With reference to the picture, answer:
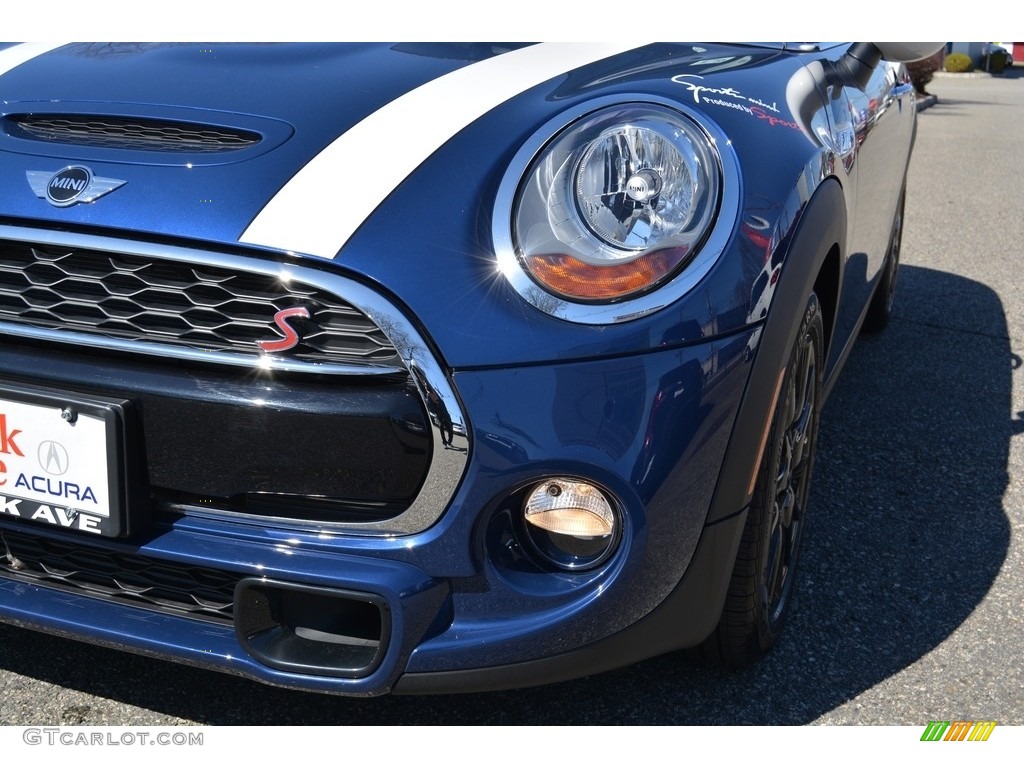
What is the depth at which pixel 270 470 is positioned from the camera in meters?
1.50

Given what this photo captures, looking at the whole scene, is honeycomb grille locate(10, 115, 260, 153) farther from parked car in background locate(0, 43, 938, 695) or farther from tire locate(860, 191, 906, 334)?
tire locate(860, 191, 906, 334)

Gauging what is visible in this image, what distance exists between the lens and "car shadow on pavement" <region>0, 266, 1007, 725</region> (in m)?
1.85

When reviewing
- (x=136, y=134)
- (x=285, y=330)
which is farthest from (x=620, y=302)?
(x=136, y=134)

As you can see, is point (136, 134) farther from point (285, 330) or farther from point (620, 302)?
point (620, 302)

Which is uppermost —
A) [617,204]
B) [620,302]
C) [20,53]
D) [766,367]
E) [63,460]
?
[20,53]

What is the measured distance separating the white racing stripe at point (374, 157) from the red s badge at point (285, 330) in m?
0.08

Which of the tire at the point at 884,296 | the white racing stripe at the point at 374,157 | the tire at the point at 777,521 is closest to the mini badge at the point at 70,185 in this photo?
the white racing stripe at the point at 374,157

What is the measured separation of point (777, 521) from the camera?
1.93m

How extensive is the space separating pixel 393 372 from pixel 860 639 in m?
1.10

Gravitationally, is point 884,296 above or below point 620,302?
below

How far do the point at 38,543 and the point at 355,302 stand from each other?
653 mm

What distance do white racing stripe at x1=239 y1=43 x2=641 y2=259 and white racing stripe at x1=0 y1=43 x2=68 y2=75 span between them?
711 mm

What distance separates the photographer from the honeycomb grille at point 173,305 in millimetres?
1459

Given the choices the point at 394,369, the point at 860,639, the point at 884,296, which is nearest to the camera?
the point at 394,369
